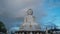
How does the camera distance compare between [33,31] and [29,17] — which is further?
[29,17]

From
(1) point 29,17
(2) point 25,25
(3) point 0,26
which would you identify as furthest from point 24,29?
(3) point 0,26

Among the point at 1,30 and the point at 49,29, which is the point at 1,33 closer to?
the point at 1,30

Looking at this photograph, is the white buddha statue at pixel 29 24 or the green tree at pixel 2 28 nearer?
the green tree at pixel 2 28

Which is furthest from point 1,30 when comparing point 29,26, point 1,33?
point 29,26

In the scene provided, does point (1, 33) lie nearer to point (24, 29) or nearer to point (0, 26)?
point (0, 26)

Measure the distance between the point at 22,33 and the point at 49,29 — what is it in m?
1.09

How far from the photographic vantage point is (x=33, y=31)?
4.99 meters

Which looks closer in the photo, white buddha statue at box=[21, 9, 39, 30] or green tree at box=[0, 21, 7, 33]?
green tree at box=[0, 21, 7, 33]

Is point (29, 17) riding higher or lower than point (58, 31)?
higher

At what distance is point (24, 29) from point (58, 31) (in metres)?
1.46

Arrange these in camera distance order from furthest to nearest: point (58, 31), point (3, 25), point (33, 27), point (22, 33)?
point (33, 27)
point (22, 33)
point (3, 25)
point (58, 31)

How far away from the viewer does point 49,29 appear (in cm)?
390

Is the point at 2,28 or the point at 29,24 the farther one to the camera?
the point at 29,24

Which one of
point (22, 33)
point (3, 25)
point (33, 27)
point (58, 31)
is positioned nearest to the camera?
point (58, 31)
